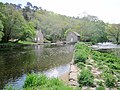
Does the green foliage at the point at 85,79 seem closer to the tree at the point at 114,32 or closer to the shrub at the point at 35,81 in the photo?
the shrub at the point at 35,81

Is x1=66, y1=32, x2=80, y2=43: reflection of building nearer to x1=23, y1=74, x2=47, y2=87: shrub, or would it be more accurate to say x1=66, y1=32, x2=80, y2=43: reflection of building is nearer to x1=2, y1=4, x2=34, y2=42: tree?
x1=2, y1=4, x2=34, y2=42: tree

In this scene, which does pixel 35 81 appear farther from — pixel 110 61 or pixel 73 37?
pixel 73 37

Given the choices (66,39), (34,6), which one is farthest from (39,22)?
(34,6)

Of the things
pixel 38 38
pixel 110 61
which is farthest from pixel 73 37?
pixel 110 61

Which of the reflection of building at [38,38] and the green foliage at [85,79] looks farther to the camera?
the reflection of building at [38,38]

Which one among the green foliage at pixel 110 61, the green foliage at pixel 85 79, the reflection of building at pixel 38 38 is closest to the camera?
the green foliage at pixel 85 79

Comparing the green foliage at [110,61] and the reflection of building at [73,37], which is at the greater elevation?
the reflection of building at [73,37]

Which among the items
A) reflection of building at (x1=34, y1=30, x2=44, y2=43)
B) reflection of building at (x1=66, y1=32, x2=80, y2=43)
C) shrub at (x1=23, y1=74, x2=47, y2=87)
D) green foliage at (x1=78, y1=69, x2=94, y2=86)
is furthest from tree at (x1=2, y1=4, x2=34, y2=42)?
shrub at (x1=23, y1=74, x2=47, y2=87)

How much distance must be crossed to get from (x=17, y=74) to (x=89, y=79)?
282 inches

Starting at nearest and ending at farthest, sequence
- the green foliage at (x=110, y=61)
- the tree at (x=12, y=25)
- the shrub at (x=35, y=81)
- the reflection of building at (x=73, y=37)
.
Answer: the shrub at (x=35, y=81), the green foliage at (x=110, y=61), the tree at (x=12, y=25), the reflection of building at (x=73, y=37)

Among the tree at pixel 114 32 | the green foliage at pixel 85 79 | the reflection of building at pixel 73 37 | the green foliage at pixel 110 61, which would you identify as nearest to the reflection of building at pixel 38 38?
the reflection of building at pixel 73 37

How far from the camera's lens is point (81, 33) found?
278 feet

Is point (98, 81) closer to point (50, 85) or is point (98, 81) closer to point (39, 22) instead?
point (50, 85)

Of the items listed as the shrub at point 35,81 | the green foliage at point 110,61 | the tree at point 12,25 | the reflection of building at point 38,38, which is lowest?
the green foliage at point 110,61
